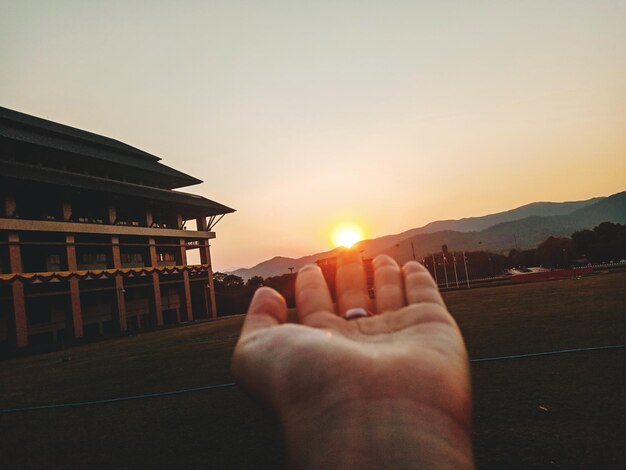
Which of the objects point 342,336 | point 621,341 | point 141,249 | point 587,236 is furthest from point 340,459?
point 587,236

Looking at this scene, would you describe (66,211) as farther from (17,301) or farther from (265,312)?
(265,312)

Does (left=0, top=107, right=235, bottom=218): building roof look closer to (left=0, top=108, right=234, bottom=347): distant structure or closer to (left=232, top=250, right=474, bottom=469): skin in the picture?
(left=0, top=108, right=234, bottom=347): distant structure

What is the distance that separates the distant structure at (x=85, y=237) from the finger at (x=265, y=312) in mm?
27148

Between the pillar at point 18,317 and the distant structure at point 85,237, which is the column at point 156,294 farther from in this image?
the pillar at point 18,317

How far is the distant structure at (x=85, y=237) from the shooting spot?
83.3 ft

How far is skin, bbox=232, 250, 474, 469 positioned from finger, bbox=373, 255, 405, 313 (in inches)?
0.5

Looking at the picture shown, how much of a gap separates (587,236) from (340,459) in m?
76.6

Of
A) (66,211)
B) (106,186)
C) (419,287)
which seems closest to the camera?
(419,287)

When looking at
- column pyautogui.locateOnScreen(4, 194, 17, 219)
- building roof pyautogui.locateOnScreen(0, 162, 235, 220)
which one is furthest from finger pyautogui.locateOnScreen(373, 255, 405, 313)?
column pyautogui.locateOnScreen(4, 194, 17, 219)

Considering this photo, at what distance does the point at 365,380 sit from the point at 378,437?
307 mm

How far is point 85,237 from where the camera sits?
3181 centimetres

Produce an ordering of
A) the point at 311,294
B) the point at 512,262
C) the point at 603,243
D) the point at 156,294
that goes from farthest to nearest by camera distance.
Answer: the point at 512,262
the point at 603,243
the point at 156,294
the point at 311,294

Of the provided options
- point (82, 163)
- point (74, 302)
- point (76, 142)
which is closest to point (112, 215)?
point (82, 163)

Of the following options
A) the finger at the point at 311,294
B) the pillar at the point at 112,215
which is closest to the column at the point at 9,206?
the pillar at the point at 112,215
